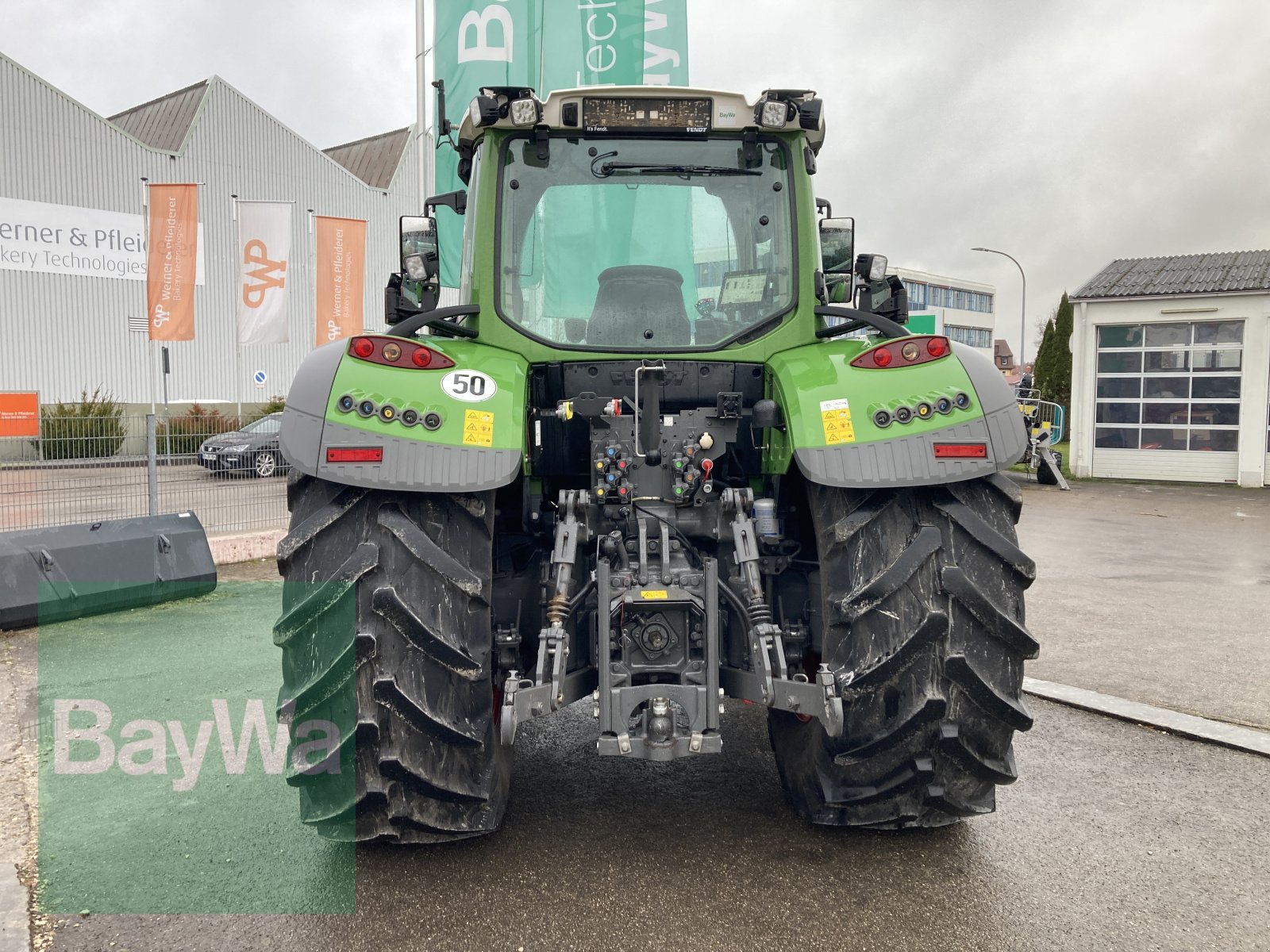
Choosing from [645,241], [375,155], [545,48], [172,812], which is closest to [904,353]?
[645,241]

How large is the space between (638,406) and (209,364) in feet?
101

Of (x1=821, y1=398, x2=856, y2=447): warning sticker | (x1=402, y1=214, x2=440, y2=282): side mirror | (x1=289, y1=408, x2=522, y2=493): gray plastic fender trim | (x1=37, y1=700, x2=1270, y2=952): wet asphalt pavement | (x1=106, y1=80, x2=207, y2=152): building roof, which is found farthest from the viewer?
(x1=106, y1=80, x2=207, y2=152): building roof

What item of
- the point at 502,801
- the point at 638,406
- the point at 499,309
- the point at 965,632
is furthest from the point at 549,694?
the point at 499,309

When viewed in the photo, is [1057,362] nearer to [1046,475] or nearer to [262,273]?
[1046,475]

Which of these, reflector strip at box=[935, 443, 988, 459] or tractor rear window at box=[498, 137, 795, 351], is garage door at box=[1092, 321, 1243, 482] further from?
reflector strip at box=[935, 443, 988, 459]

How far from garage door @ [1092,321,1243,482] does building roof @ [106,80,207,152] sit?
26.1 meters

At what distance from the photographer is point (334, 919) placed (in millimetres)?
3125

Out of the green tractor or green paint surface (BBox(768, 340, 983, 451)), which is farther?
green paint surface (BBox(768, 340, 983, 451))

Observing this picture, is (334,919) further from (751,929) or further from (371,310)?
(371,310)

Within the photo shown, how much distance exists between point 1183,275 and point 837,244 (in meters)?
20.0

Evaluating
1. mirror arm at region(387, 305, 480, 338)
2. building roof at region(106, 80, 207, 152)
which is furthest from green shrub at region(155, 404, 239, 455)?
building roof at region(106, 80, 207, 152)

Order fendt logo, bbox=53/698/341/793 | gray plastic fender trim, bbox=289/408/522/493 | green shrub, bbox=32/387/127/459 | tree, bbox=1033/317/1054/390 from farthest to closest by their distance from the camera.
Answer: tree, bbox=1033/317/1054/390 < green shrub, bbox=32/387/127/459 < fendt logo, bbox=53/698/341/793 < gray plastic fender trim, bbox=289/408/522/493

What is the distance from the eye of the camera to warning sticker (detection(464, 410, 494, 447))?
10.5 ft

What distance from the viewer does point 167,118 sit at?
105 feet
